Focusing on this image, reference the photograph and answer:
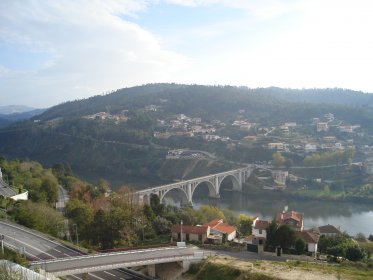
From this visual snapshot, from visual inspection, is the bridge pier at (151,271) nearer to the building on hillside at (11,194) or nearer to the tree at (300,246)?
the tree at (300,246)

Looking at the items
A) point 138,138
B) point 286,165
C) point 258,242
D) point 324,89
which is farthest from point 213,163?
point 324,89

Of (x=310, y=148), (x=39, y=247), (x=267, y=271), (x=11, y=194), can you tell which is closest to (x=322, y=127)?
(x=310, y=148)

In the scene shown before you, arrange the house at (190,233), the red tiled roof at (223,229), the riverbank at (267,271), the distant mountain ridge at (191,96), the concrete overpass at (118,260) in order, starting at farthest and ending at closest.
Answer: the distant mountain ridge at (191,96)
the red tiled roof at (223,229)
the house at (190,233)
the concrete overpass at (118,260)
the riverbank at (267,271)

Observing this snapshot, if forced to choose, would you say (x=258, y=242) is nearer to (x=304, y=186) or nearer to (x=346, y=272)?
(x=346, y=272)

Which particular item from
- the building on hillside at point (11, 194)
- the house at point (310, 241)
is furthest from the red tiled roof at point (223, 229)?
the building on hillside at point (11, 194)

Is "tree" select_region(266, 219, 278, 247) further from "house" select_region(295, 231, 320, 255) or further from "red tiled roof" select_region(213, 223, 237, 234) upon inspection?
"red tiled roof" select_region(213, 223, 237, 234)

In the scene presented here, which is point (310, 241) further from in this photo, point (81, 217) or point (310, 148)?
point (310, 148)
